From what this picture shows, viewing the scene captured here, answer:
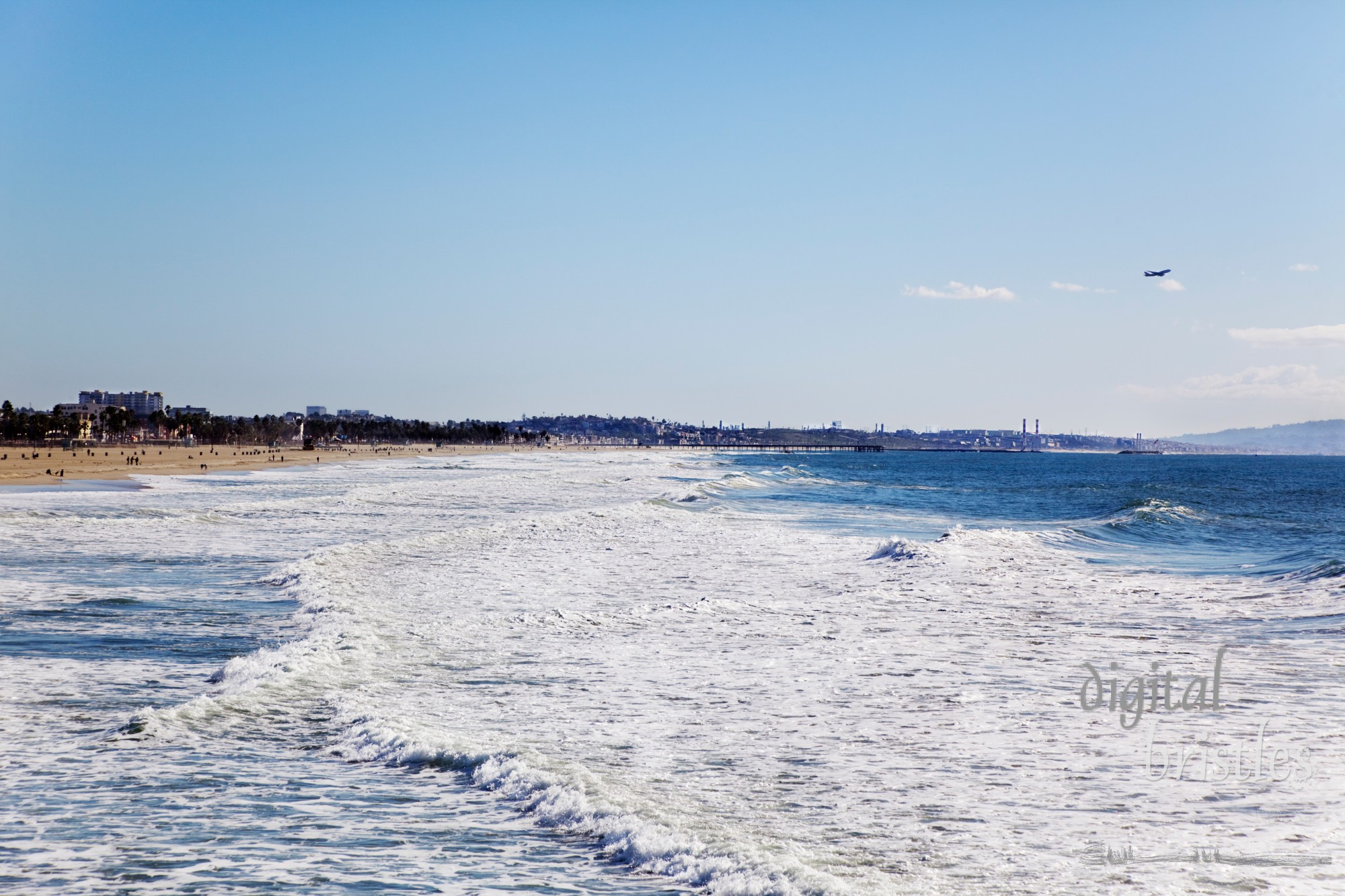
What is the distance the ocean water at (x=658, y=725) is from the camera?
6629mm

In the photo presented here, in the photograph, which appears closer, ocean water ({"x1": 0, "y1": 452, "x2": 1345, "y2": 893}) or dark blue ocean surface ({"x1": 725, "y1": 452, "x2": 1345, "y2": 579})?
ocean water ({"x1": 0, "y1": 452, "x2": 1345, "y2": 893})

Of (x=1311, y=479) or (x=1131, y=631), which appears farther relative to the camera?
(x=1311, y=479)

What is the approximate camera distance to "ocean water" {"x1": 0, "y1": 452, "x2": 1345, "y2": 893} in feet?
21.7

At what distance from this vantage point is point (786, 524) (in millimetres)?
37750

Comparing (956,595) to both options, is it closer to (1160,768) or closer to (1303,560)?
(1160,768)

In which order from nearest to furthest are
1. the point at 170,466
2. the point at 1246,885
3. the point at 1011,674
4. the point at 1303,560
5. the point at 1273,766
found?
the point at 1246,885, the point at 1273,766, the point at 1011,674, the point at 1303,560, the point at 170,466

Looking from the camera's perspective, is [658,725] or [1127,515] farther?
[1127,515]

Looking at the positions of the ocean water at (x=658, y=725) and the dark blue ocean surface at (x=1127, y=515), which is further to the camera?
the dark blue ocean surface at (x=1127, y=515)

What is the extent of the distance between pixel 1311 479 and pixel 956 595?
121 metres

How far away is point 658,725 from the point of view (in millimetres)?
9992

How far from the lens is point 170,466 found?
9106 centimetres

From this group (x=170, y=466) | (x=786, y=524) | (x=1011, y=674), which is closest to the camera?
(x=1011, y=674)

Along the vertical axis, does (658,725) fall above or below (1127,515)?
below

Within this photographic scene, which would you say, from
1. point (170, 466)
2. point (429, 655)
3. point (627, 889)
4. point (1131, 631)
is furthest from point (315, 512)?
point (170, 466)
